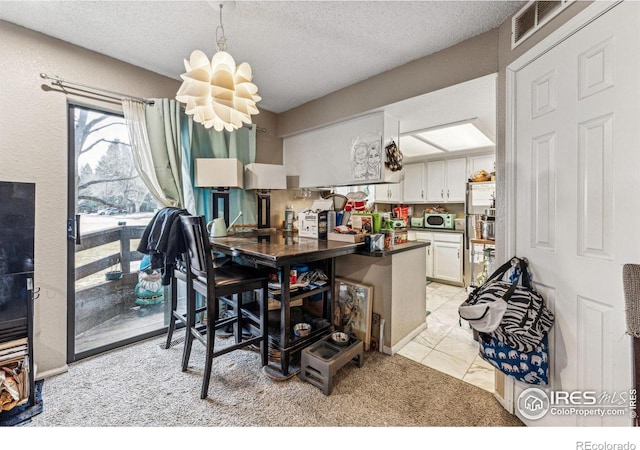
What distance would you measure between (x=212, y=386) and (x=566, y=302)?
6.97 feet

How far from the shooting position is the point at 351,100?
245 centimetres

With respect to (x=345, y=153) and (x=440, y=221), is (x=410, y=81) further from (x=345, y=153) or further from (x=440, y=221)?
(x=440, y=221)

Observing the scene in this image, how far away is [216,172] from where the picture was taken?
242 centimetres

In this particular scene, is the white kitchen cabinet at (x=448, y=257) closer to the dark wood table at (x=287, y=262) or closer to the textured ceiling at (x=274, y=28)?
the dark wood table at (x=287, y=262)

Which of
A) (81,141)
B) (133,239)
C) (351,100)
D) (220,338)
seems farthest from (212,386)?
(351,100)

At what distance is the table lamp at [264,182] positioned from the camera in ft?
8.99

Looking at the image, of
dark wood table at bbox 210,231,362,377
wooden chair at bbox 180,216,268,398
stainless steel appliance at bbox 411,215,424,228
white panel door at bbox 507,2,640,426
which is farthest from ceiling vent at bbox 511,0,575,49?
stainless steel appliance at bbox 411,215,424,228

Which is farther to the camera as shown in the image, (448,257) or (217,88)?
(448,257)

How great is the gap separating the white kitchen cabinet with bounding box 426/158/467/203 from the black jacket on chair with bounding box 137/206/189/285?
13.2ft

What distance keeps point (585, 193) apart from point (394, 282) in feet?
4.41

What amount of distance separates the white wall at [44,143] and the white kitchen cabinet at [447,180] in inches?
177

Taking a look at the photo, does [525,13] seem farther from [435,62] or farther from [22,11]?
[22,11]

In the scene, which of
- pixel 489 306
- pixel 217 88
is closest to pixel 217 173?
pixel 217 88

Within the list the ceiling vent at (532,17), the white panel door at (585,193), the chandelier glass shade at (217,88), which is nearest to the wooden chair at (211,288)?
the chandelier glass shade at (217,88)
